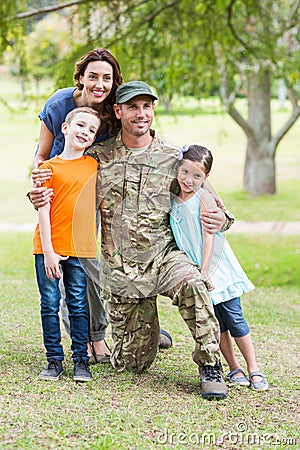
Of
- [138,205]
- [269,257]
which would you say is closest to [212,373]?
[138,205]

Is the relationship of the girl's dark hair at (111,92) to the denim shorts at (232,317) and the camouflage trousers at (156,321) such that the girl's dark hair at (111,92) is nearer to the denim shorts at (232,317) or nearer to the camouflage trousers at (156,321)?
the camouflage trousers at (156,321)

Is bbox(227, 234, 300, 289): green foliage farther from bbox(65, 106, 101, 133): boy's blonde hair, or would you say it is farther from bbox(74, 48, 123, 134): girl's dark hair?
bbox(65, 106, 101, 133): boy's blonde hair

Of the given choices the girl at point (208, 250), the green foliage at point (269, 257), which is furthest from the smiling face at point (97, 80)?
the green foliage at point (269, 257)

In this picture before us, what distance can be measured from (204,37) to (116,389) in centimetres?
592

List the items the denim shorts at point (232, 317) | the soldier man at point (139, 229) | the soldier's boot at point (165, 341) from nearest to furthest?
the soldier man at point (139, 229), the denim shorts at point (232, 317), the soldier's boot at point (165, 341)

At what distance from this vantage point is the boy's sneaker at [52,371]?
13.0 ft

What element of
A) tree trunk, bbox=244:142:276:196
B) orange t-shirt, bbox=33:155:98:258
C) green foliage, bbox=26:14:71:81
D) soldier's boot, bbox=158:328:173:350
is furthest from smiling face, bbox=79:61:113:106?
tree trunk, bbox=244:142:276:196

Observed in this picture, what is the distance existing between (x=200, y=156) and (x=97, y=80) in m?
0.70

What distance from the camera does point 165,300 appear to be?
7141 mm

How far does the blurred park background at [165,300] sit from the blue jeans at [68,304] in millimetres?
193

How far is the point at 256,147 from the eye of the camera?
1534 cm

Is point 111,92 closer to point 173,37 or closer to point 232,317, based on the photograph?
point 232,317

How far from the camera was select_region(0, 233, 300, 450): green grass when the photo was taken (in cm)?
325

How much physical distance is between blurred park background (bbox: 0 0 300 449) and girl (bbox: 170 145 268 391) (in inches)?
11.8
